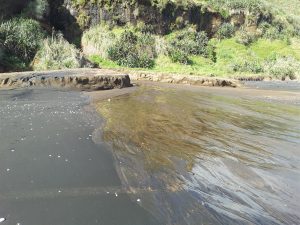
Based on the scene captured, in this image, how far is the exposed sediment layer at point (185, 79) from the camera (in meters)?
28.4

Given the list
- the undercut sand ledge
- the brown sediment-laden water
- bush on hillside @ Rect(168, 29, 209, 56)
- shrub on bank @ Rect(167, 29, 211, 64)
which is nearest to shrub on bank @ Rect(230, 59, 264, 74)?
shrub on bank @ Rect(167, 29, 211, 64)

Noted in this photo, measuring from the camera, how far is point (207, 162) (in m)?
7.99

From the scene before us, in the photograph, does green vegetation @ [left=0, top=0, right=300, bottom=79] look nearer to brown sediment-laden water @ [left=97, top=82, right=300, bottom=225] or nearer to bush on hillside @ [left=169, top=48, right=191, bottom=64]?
bush on hillside @ [left=169, top=48, right=191, bottom=64]

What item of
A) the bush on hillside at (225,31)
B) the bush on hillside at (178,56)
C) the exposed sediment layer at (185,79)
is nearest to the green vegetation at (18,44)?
the exposed sediment layer at (185,79)

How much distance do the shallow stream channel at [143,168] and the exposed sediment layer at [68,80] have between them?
201 inches

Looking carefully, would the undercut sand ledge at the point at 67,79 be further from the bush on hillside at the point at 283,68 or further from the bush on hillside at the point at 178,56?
the bush on hillside at the point at 283,68

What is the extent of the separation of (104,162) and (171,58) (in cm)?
2908

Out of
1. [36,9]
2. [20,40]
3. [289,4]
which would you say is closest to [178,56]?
[36,9]

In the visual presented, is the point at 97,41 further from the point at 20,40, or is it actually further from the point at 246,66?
the point at 246,66

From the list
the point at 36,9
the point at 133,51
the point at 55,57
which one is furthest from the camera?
the point at 133,51

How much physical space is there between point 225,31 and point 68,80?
98.8 feet

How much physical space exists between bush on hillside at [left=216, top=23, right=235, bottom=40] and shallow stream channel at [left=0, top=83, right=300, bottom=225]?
33.5 m

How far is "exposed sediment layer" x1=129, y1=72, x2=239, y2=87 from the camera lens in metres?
28.4

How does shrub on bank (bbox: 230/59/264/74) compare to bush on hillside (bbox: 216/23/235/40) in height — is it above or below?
below
